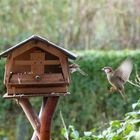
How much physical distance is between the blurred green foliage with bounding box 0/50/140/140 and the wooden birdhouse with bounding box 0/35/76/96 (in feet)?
9.77

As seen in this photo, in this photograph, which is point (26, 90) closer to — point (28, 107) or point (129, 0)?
point (28, 107)

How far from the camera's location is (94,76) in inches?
248

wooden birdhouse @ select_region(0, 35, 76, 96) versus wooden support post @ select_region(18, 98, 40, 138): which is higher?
wooden birdhouse @ select_region(0, 35, 76, 96)

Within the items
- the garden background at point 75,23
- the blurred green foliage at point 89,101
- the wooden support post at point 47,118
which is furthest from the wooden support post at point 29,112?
the garden background at point 75,23

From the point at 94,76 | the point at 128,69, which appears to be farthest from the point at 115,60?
the point at 128,69

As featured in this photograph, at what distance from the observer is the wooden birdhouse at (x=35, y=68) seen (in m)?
3.21

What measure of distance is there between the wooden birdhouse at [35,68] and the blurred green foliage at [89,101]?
298cm

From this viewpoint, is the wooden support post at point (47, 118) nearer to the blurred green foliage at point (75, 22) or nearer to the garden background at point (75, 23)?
the garden background at point (75, 23)

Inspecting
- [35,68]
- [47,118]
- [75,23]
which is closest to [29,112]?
[47,118]

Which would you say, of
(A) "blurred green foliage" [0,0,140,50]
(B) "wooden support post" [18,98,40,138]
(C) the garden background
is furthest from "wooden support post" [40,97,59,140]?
(A) "blurred green foliage" [0,0,140,50]

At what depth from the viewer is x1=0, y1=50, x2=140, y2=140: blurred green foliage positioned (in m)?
6.30

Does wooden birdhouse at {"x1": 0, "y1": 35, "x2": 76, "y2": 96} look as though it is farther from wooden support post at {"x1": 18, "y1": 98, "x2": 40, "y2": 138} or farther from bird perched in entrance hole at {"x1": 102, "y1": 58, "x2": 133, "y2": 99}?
bird perched in entrance hole at {"x1": 102, "y1": 58, "x2": 133, "y2": 99}

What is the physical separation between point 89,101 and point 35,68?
315cm

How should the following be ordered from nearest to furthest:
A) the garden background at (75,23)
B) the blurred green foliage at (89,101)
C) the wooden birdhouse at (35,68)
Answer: the wooden birdhouse at (35,68), the blurred green foliage at (89,101), the garden background at (75,23)
